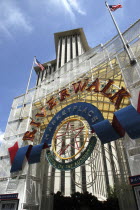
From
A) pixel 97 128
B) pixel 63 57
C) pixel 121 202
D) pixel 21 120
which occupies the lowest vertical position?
pixel 121 202

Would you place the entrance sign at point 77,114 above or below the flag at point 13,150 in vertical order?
above

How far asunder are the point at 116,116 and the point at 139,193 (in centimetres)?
462

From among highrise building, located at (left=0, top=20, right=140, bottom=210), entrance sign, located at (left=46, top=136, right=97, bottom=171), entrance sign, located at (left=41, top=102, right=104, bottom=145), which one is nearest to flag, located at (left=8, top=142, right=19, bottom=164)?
highrise building, located at (left=0, top=20, right=140, bottom=210)

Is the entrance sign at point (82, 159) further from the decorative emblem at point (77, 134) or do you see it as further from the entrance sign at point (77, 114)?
the entrance sign at point (77, 114)

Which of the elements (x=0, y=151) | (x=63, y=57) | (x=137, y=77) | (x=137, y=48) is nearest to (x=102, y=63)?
(x=137, y=48)

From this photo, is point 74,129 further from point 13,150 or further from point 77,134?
point 13,150

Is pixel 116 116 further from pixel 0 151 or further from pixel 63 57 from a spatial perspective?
pixel 63 57

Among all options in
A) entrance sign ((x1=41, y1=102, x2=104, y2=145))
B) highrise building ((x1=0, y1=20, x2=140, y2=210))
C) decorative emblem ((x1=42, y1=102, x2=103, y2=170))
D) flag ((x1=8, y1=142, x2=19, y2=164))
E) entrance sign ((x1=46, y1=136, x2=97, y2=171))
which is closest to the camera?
highrise building ((x1=0, y1=20, x2=140, y2=210))

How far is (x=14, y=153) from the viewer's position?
49.8 ft

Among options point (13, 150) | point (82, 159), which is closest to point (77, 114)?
point (82, 159)

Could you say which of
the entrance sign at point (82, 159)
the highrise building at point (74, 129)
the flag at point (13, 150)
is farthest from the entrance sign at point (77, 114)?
the flag at point (13, 150)

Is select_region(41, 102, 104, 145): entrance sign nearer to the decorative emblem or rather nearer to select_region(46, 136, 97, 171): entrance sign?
the decorative emblem

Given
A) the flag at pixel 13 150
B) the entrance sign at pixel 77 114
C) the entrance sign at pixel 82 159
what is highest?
the entrance sign at pixel 77 114

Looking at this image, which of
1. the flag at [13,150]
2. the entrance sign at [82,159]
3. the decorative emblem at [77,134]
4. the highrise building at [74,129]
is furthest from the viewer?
the flag at [13,150]
